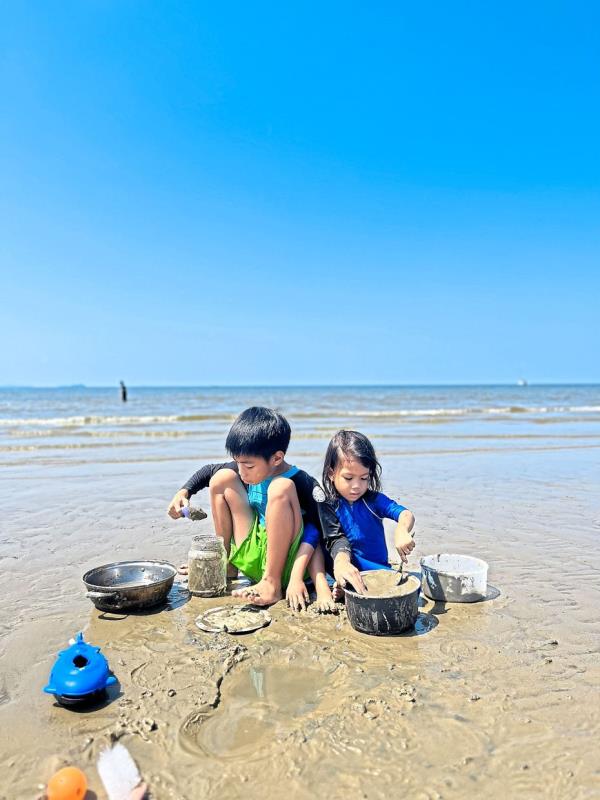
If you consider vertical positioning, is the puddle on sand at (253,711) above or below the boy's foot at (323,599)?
below

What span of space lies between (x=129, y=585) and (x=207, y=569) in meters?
0.50

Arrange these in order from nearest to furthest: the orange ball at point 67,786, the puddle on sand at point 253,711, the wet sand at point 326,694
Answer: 1. the orange ball at point 67,786
2. the wet sand at point 326,694
3. the puddle on sand at point 253,711

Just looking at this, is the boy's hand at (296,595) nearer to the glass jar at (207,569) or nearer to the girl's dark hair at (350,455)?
the glass jar at (207,569)

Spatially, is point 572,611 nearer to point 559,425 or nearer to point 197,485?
point 197,485

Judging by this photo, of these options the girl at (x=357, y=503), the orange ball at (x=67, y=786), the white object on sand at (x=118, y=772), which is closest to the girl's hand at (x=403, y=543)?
the girl at (x=357, y=503)

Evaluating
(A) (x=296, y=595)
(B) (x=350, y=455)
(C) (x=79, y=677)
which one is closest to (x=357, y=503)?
(B) (x=350, y=455)

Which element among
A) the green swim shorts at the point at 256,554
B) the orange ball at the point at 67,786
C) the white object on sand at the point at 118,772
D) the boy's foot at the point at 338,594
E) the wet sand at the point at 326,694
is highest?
the green swim shorts at the point at 256,554

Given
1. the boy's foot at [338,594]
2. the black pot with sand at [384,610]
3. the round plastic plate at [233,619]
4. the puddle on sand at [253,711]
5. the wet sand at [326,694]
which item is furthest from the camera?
the boy's foot at [338,594]

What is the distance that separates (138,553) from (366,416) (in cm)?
1822

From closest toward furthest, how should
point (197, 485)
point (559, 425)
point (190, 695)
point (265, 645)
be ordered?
point (190, 695) → point (265, 645) → point (197, 485) → point (559, 425)

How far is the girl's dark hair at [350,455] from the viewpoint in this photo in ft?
11.5

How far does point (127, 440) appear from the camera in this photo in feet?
45.7

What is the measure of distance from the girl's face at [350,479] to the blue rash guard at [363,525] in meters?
0.07

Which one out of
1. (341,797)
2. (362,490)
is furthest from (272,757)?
(362,490)
